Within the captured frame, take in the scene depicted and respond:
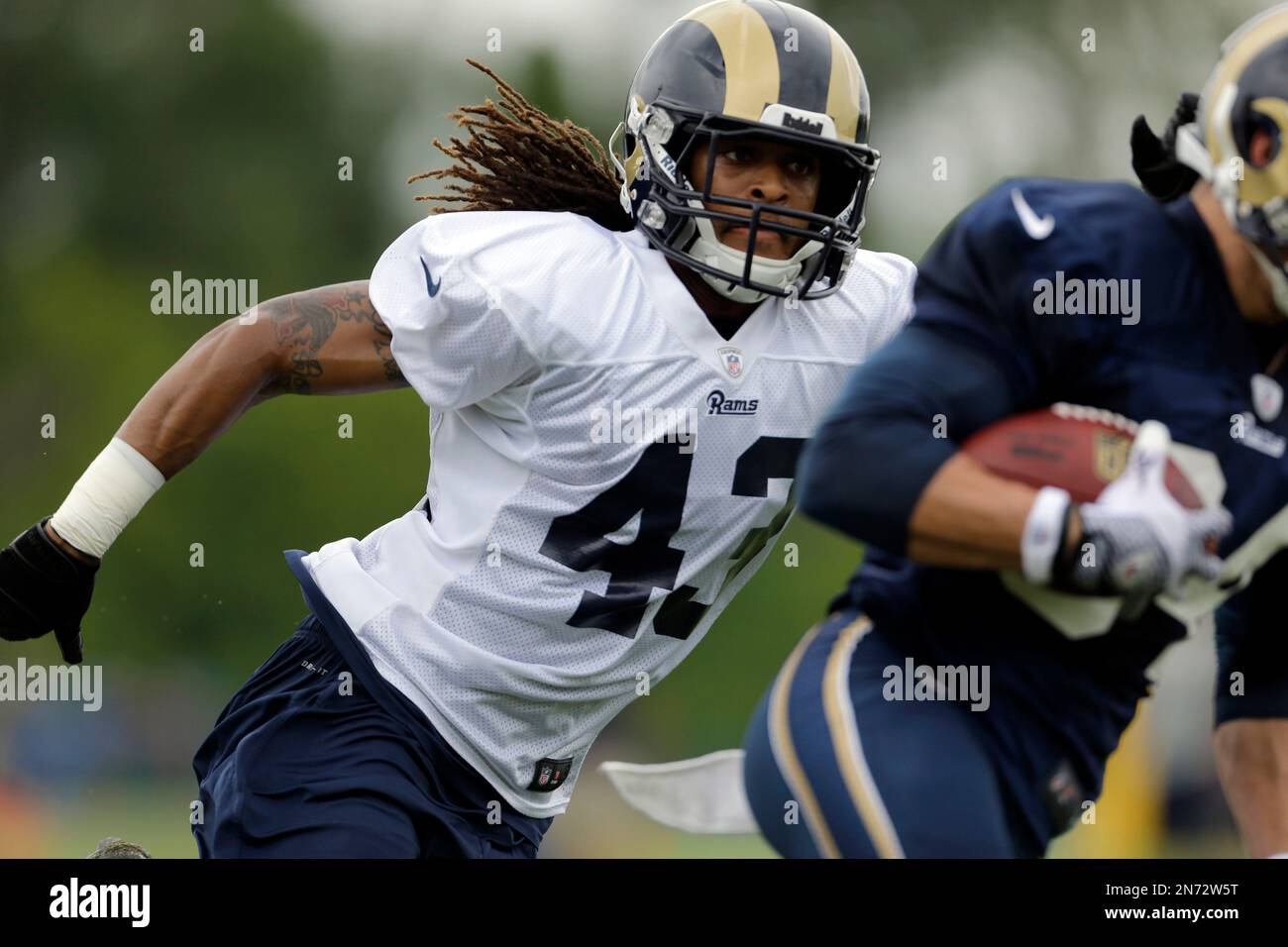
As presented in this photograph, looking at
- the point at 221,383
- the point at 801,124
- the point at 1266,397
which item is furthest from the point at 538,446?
the point at 1266,397

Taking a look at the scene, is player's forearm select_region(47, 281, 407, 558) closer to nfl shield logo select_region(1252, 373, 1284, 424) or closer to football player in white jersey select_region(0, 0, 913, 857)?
football player in white jersey select_region(0, 0, 913, 857)

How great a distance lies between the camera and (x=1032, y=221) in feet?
7.35

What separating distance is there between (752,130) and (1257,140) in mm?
966

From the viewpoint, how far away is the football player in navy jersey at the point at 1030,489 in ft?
6.99

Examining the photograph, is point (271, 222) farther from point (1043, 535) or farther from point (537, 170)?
point (1043, 535)

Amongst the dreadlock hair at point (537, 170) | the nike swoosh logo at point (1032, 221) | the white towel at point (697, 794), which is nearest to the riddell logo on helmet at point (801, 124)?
the dreadlock hair at point (537, 170)

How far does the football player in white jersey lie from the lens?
2.87 metres

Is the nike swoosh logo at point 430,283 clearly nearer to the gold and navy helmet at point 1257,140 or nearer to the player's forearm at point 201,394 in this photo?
the player's forearm at point 201,394

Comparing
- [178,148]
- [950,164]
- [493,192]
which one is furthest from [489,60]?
[493,192]

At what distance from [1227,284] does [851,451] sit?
0.56 metres

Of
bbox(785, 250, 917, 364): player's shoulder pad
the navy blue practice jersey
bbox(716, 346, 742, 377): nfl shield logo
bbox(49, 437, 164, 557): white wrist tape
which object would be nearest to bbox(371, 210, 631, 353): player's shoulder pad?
bbox(716, 346, 742, 377): nfl shield logo

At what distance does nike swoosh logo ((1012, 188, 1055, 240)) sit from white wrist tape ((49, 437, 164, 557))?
5.12ft

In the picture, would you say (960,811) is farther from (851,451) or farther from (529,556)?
(529,556)

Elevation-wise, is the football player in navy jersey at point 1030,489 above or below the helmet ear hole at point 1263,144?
below
